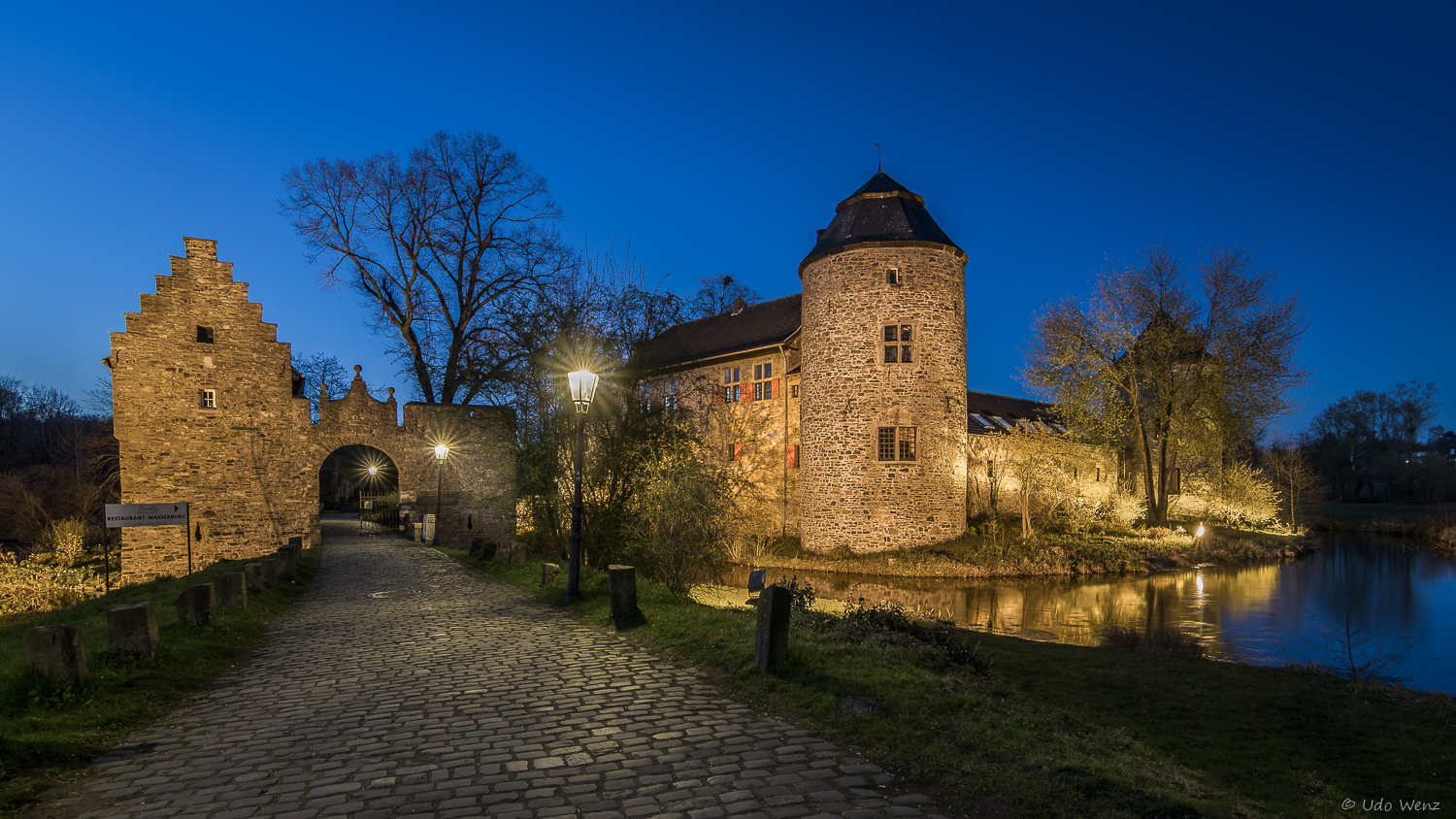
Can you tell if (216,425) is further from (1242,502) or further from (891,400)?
(1242,502)

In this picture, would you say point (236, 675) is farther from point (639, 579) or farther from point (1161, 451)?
point (1161, 451)

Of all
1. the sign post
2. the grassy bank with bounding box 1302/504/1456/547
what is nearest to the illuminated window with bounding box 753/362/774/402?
the sign post

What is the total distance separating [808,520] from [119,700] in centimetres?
2114

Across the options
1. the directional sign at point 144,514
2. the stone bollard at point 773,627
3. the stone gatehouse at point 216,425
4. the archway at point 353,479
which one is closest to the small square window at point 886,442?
A: the stone gatehouse at point 216,425

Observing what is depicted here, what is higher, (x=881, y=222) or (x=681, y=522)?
(x=881, y=222)

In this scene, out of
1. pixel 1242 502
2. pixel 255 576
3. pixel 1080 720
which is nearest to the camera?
pixel 1080 720

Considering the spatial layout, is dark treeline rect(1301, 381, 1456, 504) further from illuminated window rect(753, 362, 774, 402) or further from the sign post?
the sign post

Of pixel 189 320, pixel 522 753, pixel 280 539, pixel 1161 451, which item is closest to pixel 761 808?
pixel 522 753

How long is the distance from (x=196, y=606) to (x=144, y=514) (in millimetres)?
7281

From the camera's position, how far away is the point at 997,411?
35.7m

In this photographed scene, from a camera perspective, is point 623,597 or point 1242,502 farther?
point 1242,502

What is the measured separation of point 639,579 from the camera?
37.7 ft

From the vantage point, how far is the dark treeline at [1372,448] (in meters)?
49.5

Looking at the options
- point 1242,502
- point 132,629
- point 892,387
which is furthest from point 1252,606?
point 132,629
